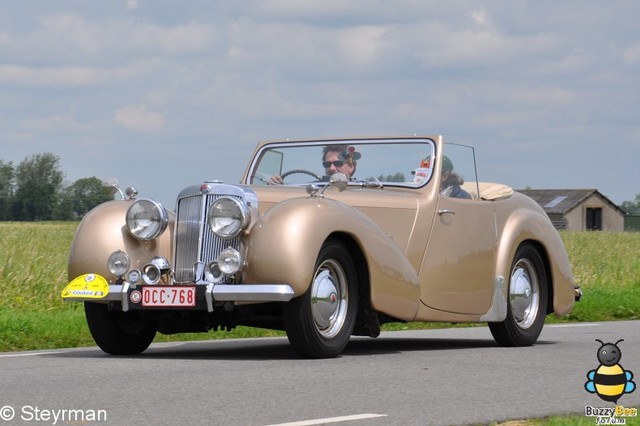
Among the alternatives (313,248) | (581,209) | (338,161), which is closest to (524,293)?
(338,161)

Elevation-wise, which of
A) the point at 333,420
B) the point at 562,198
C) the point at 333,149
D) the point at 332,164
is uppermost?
the point at 562,198

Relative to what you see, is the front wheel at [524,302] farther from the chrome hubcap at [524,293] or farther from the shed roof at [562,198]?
the shed roof at [562,198]

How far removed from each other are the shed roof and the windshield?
3282 inches

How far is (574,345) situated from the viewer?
10.8 meters

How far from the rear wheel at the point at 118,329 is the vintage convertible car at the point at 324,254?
0.01 meters

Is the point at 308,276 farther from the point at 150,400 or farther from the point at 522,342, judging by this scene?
the point at 522,342

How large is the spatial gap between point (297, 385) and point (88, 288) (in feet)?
7.90

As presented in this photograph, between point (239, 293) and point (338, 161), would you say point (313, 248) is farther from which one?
point (338, 161)

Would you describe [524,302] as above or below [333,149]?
below

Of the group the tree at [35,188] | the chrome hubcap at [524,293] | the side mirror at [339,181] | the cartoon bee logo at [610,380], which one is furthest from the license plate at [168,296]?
the tree at [35,188]

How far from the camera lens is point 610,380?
7.07 metres

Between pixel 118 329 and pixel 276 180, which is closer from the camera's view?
pixel 118 329

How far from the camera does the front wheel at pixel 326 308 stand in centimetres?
864

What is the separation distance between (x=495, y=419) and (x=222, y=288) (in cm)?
289
